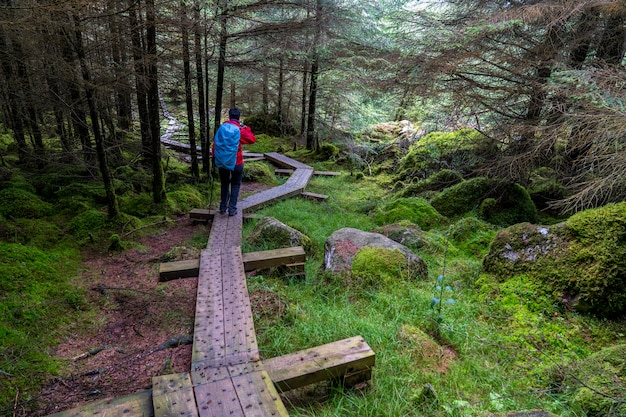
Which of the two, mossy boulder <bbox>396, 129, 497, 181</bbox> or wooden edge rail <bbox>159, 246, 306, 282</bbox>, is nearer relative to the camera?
wooden edge rail <bbox>159, 246, 306, 282</bbox>

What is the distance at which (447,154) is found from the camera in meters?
11.4

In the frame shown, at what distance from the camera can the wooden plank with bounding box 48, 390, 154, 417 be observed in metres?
2.31

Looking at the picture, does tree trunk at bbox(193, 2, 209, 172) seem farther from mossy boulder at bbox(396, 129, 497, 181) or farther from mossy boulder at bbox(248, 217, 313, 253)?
mossy boulder at bbox(396, 129, 497, 181)

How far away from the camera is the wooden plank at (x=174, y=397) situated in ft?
7.91

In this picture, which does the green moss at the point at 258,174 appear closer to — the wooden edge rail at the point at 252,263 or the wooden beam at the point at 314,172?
the wooden beam at the point at 314,172

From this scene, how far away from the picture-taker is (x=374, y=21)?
14.2 metres

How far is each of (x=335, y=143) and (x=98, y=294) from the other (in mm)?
14281

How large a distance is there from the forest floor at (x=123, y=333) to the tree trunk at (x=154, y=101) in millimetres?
2482

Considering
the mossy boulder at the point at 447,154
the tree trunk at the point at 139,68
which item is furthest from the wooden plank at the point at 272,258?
the mossy boulder at the point at 447,154

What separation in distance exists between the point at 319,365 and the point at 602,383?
2.34 metres

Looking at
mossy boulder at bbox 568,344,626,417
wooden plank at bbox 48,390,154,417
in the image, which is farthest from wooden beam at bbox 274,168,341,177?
wooden plank at bbox 48,390,154,417

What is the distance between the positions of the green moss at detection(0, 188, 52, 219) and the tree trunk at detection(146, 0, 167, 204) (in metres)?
2.07

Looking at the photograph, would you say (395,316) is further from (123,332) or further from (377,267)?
(123,332)

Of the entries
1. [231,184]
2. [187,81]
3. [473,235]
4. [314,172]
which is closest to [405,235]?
[473,235]
